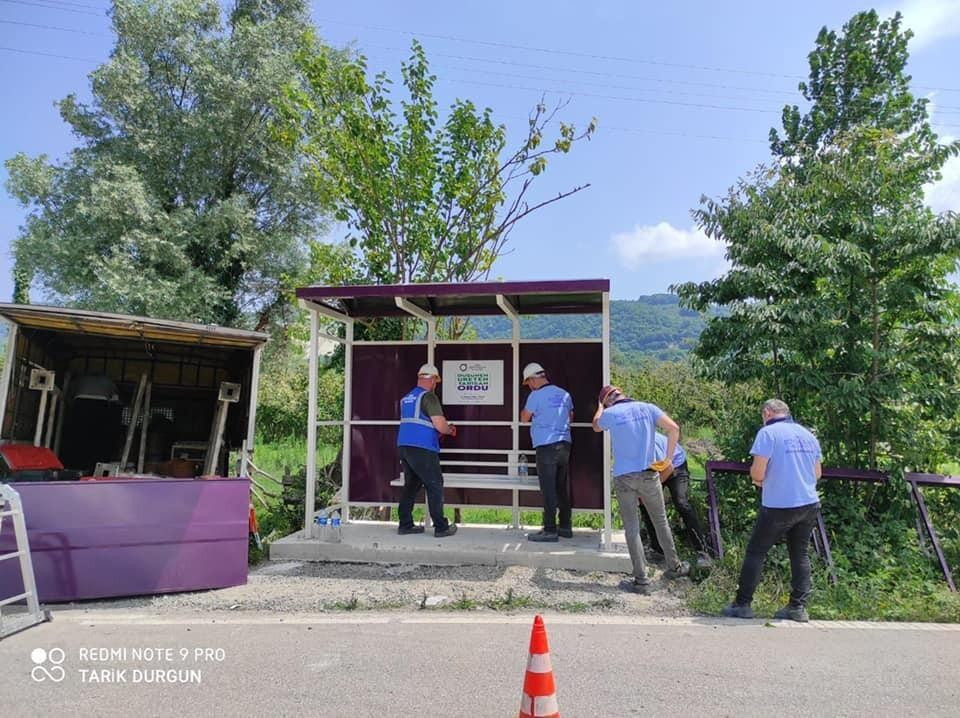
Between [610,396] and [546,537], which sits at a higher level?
[610,396]

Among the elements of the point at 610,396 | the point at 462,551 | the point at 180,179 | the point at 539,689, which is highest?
the point at 180,179

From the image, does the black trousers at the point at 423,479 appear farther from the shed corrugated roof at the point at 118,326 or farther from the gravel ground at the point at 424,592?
the shed corrugated roof at the point at 118,326

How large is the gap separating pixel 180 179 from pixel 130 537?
15.2 m

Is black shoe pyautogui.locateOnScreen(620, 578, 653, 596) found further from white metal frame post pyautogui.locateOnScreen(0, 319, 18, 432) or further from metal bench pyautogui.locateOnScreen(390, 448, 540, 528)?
white metal frame post pyautogui.locateOnScreen(0, 319, 18, 432)

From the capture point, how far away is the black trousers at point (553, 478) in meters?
7.17

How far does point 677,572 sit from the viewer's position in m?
6.50

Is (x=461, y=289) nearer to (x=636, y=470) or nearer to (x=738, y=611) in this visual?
(x=636, y=470)

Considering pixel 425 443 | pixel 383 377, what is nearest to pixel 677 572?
pixel 425 443

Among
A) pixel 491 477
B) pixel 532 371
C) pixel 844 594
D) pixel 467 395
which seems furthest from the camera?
pixel 467 395

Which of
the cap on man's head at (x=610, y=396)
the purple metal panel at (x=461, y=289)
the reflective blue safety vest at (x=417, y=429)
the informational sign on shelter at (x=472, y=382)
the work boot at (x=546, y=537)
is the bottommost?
the work boot at (x=546, y=537)

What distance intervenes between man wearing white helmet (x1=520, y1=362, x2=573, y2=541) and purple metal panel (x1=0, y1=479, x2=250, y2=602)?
3025 mm
